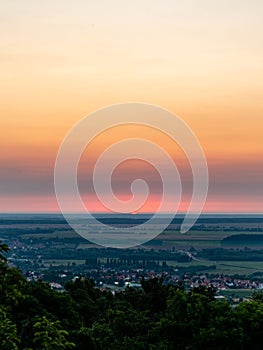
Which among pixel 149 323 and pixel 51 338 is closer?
pixel 51 338

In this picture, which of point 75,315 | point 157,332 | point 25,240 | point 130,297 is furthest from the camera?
point 25,240

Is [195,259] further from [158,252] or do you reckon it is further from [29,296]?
[29,296]

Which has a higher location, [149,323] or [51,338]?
[51,338]

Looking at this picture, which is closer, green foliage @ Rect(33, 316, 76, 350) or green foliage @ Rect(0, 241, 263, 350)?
green foliage @ Rect(33, 316, 76, 350)

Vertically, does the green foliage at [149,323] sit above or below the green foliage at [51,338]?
below

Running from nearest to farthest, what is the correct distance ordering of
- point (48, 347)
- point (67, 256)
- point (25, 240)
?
point (48, 347), point (67, 256), point (25, 240)

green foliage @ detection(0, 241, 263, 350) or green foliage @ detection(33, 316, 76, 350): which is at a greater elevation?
green foliage @ detection(33, 316, 76, 350)

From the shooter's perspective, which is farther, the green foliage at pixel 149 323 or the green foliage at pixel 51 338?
the green foliage at pixel 149 323

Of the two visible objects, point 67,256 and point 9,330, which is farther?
point 67,256

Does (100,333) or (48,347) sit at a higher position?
(48,347)

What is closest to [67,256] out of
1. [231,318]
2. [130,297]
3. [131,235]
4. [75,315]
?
[131,235]
